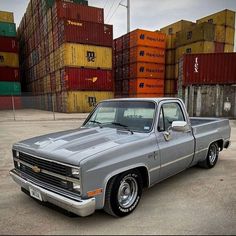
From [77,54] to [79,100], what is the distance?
5.11m

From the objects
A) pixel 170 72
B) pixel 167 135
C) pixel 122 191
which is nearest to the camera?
pixel 122 191

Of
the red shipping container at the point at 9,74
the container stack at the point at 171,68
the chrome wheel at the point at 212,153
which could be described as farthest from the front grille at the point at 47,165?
the red shipping container at the point at 9,74

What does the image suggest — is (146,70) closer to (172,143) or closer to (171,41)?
(171,41)

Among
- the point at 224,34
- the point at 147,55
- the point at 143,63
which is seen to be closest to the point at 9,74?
the point at 143,63

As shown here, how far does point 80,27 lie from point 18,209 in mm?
23806

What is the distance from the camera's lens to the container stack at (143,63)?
29.8 metres

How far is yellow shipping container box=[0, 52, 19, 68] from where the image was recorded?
107ft

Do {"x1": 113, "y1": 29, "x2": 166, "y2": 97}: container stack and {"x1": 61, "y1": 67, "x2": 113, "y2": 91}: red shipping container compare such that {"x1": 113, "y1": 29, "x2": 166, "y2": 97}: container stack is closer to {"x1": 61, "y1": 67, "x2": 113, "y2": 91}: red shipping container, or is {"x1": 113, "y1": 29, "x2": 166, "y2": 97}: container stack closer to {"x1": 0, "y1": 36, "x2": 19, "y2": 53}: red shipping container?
{"x1": 61, "y1": 67, "x2": 113, "y2": 91}: red shipping container

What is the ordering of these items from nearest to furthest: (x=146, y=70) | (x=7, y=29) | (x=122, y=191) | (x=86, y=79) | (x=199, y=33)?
(x=122, y=191) < (x=86, y=79) < (x=199, y=33) < (x=146, y=70) < (x=7, y=29)

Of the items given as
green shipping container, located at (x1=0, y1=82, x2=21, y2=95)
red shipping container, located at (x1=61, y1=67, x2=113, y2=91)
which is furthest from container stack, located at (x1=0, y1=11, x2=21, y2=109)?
red shipping container, located at (x1=61, y1=67, x2=113, y2=91)

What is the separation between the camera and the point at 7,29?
105ft

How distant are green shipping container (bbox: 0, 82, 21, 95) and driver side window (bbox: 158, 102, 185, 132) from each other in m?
33.6

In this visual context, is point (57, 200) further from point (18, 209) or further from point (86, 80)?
point (86, 80)

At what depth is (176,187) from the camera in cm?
410
